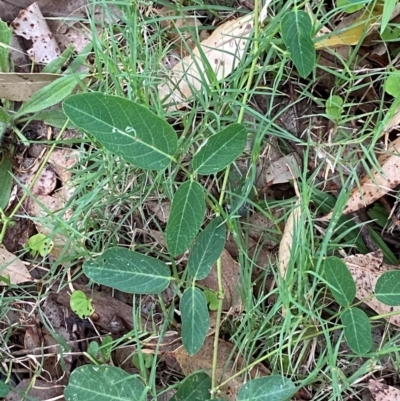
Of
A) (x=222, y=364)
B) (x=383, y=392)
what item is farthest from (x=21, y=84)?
(x=383, y=392)

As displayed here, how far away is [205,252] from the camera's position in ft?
3.98

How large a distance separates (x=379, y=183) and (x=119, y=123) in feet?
2.04

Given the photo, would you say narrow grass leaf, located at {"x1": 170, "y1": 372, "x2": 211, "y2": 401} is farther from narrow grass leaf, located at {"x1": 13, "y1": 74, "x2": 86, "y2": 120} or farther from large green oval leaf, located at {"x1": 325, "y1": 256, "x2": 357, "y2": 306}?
narrow grass leaf, located at {"x1": 13, "y1": 74, "x2": 86, "y2": 120}

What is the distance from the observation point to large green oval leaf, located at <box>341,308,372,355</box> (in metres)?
1.21

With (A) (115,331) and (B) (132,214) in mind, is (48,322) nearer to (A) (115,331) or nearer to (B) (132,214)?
(A) (115,331)

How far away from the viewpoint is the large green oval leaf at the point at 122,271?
1.20 m

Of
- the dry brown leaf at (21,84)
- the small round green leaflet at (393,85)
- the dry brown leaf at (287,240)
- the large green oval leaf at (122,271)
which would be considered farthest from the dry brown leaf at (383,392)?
the dry brown leaf at (21,84)

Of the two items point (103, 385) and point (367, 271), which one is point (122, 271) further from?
point (367, 271)

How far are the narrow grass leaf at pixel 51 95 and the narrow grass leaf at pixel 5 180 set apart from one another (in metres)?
0.13

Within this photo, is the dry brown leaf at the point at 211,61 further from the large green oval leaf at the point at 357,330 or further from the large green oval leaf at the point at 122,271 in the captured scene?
the large green oval leaf at the point at 357,330

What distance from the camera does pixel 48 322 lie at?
1.45 m

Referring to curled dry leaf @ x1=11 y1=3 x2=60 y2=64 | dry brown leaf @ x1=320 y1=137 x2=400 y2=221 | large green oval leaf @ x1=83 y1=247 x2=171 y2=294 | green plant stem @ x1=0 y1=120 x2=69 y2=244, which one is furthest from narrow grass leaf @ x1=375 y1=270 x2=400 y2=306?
curled dry leaf @ x1=11 y1=3 x2=60 y2=64

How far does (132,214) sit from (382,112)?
644 mm

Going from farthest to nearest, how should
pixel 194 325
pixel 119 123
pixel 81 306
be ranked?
pixel 81 306 → pixel 194 325 → pixel 119 123
